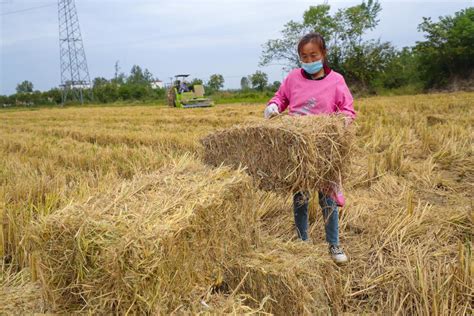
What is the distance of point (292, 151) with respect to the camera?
2.75m

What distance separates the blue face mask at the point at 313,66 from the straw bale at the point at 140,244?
1127 mm

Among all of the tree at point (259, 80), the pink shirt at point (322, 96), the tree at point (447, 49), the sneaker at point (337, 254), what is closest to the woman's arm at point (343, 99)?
the pink shirt at point (322, 96)

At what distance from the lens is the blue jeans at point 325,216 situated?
311 centimetres

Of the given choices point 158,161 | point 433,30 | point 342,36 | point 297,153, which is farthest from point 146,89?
point 297,153

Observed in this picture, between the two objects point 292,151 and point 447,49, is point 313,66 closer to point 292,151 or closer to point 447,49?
point 292,151

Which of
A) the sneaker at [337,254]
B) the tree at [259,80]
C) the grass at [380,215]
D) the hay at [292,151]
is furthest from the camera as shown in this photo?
the tree at [259,80]

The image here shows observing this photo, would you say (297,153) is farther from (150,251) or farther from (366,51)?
(366,51)

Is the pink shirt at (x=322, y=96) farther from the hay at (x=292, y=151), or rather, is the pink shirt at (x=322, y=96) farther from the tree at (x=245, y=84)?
the tree at (x=245, y=84)

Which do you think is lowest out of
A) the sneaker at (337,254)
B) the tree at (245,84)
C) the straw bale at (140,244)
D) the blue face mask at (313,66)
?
the sneaker at (337,254)

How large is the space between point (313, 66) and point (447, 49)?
2677 centimetres

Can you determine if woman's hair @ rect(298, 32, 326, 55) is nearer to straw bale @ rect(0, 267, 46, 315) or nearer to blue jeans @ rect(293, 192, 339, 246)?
blue jeans @ rect(293, 192, 339, 246)

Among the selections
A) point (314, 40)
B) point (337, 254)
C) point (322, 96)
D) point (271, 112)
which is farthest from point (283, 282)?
point (314, 40)

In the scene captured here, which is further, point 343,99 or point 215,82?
point 215,82

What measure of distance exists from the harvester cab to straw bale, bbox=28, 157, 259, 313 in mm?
20246
